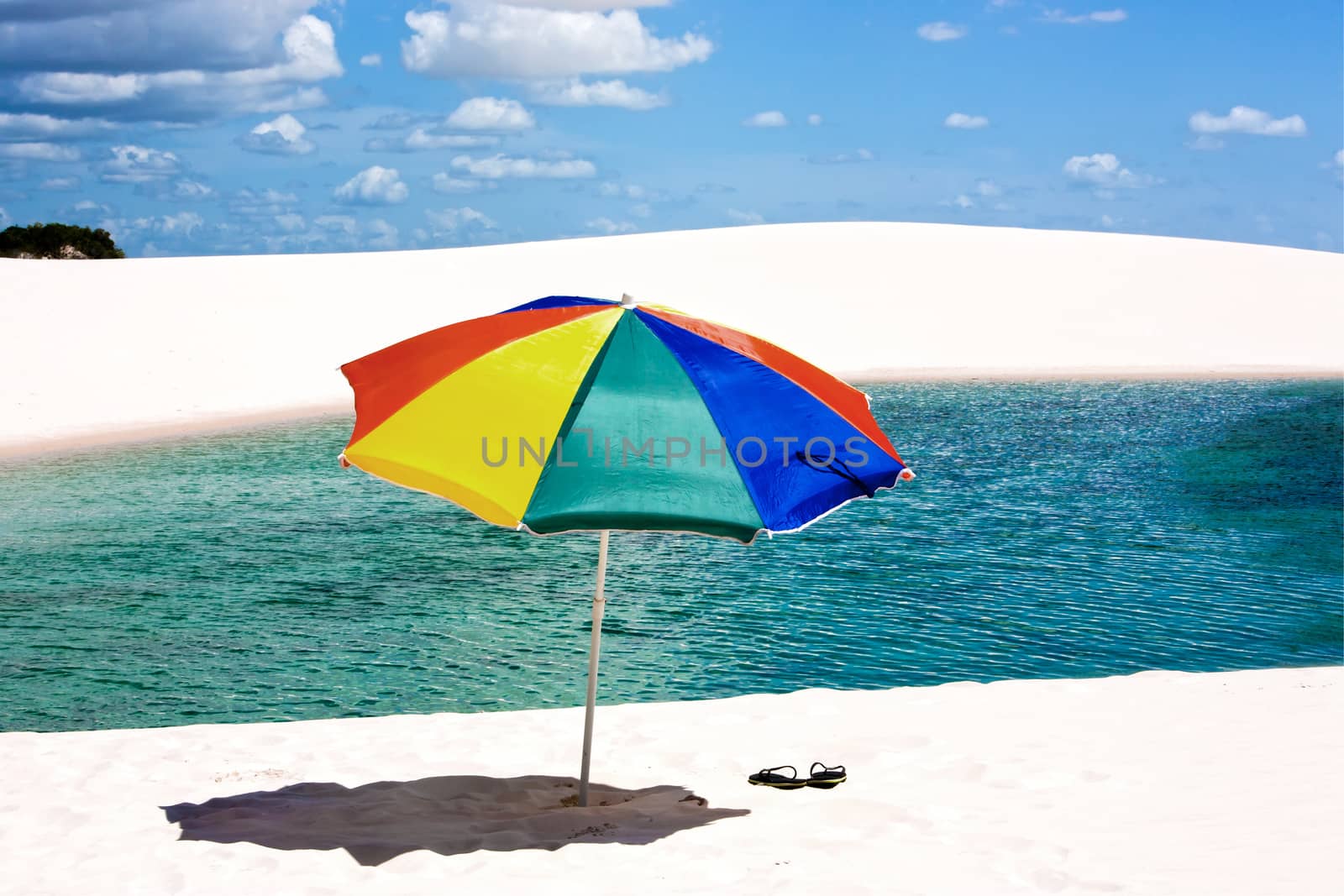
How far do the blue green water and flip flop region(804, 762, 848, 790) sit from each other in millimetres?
3449

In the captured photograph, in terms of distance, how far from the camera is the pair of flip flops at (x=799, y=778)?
6.68 metres

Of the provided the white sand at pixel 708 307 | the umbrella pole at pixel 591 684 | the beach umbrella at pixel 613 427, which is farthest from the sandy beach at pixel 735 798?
the white sand at pixel 708 307

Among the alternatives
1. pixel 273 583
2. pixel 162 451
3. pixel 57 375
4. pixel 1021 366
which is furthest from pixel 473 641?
pixel 1021 366

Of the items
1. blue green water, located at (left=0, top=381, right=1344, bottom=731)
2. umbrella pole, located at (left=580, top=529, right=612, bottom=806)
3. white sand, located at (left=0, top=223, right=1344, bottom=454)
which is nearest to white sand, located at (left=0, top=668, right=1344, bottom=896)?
umbrella pole, located at (left=580, top=529, right=612, bottom=806)

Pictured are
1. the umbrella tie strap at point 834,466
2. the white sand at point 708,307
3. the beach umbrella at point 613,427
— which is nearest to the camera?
the beach umbrella at point 613,427

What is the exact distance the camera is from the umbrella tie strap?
5727 mm

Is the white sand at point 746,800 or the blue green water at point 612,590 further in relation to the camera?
the blue green water at point 612,590

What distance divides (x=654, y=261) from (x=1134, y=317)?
777 inches

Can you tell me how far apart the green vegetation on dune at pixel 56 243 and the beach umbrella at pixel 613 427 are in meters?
72.4

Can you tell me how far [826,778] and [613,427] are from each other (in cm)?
251

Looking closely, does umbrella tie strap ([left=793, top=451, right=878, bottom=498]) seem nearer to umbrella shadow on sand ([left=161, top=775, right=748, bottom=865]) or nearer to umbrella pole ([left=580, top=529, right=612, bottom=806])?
umbrella pole ([left=580, top=529, right=612, bottom=806])

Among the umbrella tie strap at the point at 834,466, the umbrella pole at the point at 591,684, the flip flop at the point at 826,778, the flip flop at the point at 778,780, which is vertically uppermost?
the umbrella tie strap at the point at 834,466

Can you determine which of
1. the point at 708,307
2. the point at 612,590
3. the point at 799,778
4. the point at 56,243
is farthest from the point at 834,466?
the point at 56,243

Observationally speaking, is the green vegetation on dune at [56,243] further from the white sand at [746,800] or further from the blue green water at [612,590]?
the white sand at [746,800]
